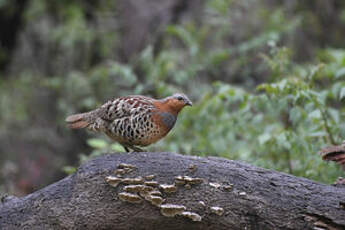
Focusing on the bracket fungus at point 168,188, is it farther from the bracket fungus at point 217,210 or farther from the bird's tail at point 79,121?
the bird's tail at point 79,121

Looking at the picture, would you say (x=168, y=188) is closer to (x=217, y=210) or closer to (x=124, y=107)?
(x=217, y=210)

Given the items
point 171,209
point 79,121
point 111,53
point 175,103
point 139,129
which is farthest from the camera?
point 111,53

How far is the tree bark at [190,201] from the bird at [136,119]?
0.52 metres

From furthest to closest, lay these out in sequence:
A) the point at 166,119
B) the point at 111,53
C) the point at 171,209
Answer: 1. the point at 111,53
2. the point at 166,119
3. the point at 171,209

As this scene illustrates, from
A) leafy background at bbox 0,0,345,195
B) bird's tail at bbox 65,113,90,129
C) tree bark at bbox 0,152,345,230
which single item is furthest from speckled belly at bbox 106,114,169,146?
leafy background at bbox 0,0,345,195

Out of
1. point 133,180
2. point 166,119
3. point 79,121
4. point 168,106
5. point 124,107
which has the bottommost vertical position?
point 133,180

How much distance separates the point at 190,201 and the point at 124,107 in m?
1.20

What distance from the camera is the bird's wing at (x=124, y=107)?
13.4 ft

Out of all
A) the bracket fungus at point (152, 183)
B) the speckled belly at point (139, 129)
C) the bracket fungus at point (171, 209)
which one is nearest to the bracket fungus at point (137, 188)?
the bracket fungus at point (152, 183)

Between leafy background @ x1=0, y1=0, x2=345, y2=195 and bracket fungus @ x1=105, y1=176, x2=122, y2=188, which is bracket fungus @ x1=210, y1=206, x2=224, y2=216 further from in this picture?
leafy background @ x1=0, y1=0, x2=345, y2=195

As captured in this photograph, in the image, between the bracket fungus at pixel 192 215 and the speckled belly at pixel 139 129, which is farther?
the speckled belly at pixel 139 129

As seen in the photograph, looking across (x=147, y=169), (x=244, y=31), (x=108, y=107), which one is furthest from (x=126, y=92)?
(x=147, y=169)

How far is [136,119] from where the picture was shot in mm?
4008

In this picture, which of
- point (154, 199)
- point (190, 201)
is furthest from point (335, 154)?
point (154, 199)
